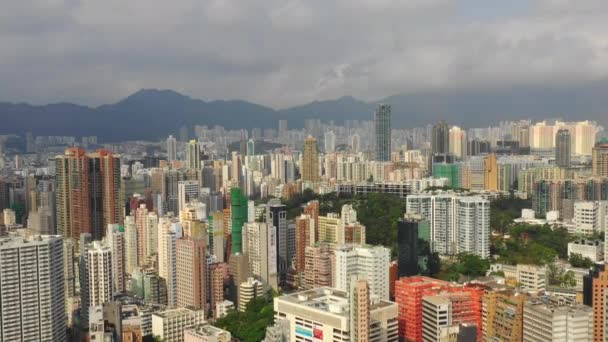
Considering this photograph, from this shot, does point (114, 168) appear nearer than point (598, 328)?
No

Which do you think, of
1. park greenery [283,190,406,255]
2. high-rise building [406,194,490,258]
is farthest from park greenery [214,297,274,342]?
high-rise building [406,194,490,258]

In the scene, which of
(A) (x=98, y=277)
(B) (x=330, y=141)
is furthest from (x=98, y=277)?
(B) (x=330, y=141)

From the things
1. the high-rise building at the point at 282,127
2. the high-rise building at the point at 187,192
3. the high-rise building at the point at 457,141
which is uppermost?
the high-rise building at the point at 282,127

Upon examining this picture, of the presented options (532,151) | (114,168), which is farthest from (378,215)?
(532,151)

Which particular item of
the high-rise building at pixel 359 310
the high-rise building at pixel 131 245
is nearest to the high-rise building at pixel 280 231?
the high-rise building at pixel 131 245

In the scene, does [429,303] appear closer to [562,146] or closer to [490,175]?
[490,175]

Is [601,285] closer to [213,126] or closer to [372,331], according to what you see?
[372,331]

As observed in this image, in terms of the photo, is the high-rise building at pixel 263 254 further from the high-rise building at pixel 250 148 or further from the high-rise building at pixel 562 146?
the high-rise building at pixel 562 146
